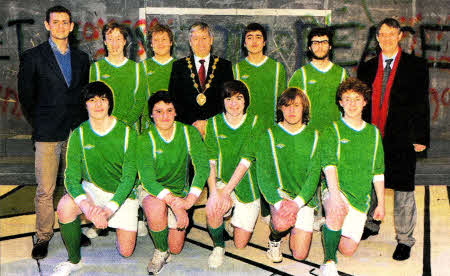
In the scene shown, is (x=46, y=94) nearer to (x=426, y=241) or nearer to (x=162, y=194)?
(x=162, y=194)

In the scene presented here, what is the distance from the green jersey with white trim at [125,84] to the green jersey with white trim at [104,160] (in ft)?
1.52

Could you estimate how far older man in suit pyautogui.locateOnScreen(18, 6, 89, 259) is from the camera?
3.66 metres

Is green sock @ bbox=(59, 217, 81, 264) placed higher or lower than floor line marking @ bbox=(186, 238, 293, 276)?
higher

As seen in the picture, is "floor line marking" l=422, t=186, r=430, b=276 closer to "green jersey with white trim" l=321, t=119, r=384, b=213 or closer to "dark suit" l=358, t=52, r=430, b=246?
"dark suit" l=358, t=52, r=430, b=246

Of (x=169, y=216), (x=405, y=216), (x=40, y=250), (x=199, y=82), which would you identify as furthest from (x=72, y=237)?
(x=405, y=216)

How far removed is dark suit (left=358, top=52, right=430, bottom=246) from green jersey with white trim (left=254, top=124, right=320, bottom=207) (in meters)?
0.69

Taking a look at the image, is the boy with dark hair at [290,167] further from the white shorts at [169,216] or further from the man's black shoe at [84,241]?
the man's black shoe at [84,241]

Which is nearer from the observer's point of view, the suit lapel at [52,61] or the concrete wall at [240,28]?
the suit lapel at [52,61]

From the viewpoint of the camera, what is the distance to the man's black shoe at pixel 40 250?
3.56m

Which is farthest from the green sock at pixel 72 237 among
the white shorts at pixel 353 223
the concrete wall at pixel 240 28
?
the concrete wall at pixel 240 28

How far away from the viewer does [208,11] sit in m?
6.11

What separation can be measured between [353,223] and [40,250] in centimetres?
239

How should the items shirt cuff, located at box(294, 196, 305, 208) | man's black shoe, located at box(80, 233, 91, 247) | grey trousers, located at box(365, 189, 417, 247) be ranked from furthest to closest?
man's black shoe, located at box(80, 233, 91, 247) → grey trousers, located at box(365, 189, 417, 247) → shirt cuff, located at box(294, 196, 305, 208)

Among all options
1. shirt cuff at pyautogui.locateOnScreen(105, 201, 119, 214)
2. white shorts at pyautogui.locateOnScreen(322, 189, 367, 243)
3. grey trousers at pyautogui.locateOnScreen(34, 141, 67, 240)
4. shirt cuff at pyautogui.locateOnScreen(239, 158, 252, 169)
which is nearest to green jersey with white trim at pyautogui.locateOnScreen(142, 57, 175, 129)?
grey trousers at pyautogui.locateOnScreen(34, 141, 67, 240)
